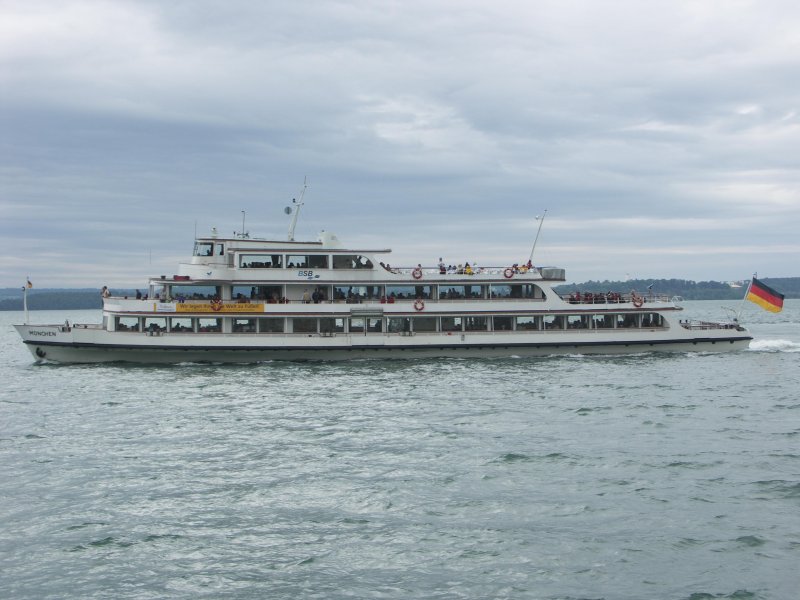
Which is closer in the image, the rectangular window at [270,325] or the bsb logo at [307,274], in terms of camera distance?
the rectangular window at [270,325]

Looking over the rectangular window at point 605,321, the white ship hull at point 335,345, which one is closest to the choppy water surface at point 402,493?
the white ship hull at point 335,345

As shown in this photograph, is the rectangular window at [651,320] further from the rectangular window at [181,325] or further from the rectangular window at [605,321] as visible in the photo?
the rectangular window at [181,325]

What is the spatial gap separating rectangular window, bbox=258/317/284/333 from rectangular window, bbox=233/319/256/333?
15.0 inches

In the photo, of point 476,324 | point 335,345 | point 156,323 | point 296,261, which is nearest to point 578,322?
point 476,324

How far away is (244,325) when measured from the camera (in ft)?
→ 144

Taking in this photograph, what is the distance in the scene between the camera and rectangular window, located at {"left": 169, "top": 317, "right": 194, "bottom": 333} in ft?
142

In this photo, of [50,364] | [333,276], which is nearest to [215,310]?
[333,276]

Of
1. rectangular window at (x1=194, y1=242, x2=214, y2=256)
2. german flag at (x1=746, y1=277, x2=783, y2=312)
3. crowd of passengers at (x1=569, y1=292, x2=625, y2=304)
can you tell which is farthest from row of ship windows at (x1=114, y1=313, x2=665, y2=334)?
german flag at (x1=746, y1=277, x2=783, y2=312)

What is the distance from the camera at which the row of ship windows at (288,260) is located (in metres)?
44.8

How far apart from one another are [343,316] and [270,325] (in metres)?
4.06

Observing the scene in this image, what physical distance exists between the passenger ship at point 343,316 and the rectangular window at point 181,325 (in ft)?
0.18

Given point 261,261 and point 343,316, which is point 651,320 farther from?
point 261,261

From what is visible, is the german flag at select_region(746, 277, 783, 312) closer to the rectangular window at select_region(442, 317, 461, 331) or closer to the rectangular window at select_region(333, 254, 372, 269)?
the rectangular window at select_region(442, 317, 461, 331)

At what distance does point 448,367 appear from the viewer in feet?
137
